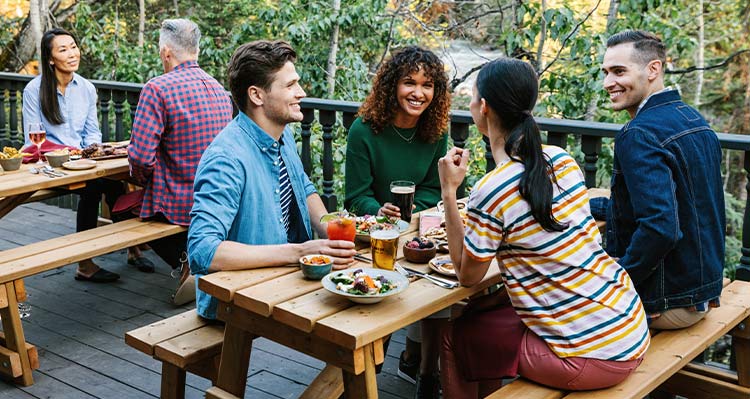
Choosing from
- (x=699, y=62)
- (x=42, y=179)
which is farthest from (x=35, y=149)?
(x=699, y=62)

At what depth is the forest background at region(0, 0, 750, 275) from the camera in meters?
6.45

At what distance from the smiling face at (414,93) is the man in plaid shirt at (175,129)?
113 cm

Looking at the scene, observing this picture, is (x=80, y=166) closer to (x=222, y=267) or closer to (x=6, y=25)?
(x=222, y=267)

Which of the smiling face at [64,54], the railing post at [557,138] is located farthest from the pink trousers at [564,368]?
the smiling face at [64,54]

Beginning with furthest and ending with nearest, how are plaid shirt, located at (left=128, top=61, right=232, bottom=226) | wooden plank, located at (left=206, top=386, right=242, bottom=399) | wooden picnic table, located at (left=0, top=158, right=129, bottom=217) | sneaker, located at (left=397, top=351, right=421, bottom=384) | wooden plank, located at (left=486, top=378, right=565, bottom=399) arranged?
plaid shirt, located at (left=128, top=61, right=232, bottom=226)
wooden picnic table, located at (left=0, top=158, right=129, bottom=217)
sneaker, located at (left=397, top=351, right=421, bottom=384)
wooden plank, located at (left=206, top=386, right=242, bottom=399)
wooden plank, located at (left=486, top=378, right=565, bottom=399)

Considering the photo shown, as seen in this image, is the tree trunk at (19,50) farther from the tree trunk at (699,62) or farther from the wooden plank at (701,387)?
the tree trunk at (699,62)

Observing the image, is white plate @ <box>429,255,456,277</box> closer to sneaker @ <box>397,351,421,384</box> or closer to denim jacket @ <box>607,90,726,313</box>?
denim jacket @ <box>607,90,726,313</box>

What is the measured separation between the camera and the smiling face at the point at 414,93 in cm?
340

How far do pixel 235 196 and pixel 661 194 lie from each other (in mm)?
1282

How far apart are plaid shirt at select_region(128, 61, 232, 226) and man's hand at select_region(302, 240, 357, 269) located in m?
1.82

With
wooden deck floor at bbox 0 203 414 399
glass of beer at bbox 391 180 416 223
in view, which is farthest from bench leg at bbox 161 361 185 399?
glass of beer at bbox 391 180 416 223

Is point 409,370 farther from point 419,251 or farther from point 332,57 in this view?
point 332,57

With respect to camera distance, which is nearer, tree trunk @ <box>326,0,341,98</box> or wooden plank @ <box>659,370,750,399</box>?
wooden plank @ <box>659,370,750,399</box>

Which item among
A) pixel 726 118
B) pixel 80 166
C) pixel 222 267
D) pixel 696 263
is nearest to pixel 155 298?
pixel 80 166
